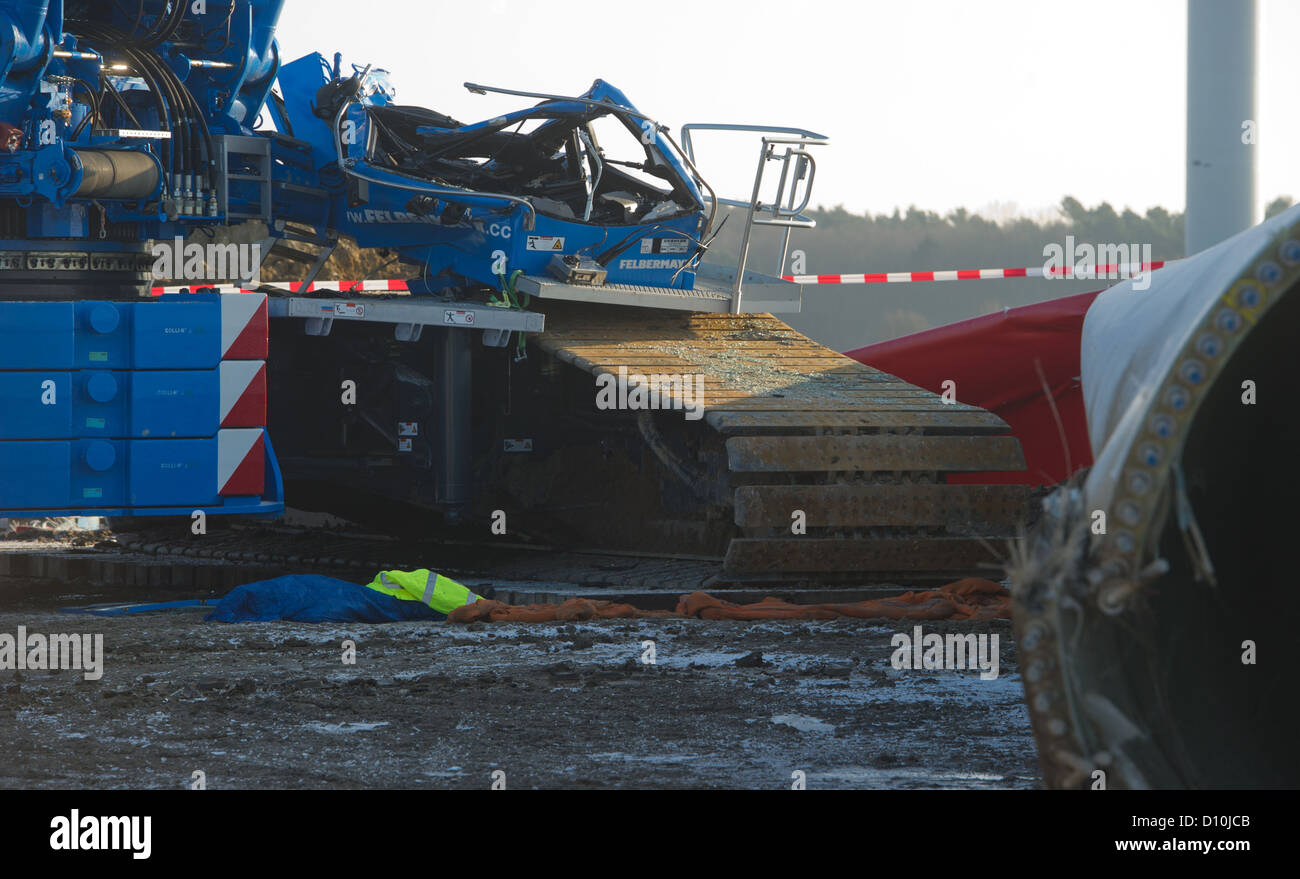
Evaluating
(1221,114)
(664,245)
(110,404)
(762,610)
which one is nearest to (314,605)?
(110,404)

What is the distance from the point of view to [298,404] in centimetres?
1097

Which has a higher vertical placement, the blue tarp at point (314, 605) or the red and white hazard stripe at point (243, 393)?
the red and white hazard stripe at point (243, 393)

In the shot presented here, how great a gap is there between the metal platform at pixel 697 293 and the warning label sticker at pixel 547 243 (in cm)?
19

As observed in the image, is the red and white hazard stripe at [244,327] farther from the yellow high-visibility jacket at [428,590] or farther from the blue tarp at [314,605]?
the yellow high-visibility jacket at [428,590]

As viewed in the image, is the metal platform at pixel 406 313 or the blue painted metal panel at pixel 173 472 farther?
the metal platform at pixel 406 313

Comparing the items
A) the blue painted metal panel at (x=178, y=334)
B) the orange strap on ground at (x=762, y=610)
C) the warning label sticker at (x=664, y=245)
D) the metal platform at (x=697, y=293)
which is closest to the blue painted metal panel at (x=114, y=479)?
the blue painted metal panel at (x=178, y=334)

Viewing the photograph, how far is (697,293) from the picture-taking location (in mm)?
10969

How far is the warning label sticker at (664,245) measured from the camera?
10797 millimetres

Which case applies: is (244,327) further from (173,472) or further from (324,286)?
(324,286)

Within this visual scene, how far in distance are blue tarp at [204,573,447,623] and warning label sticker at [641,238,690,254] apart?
319cm

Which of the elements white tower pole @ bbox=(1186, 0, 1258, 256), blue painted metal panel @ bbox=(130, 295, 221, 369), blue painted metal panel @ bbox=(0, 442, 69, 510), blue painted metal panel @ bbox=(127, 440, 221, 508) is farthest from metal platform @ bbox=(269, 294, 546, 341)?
white tower pole @ bbox=(1186, 0, 1258, 256)

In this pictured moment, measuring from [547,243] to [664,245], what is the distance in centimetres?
88
